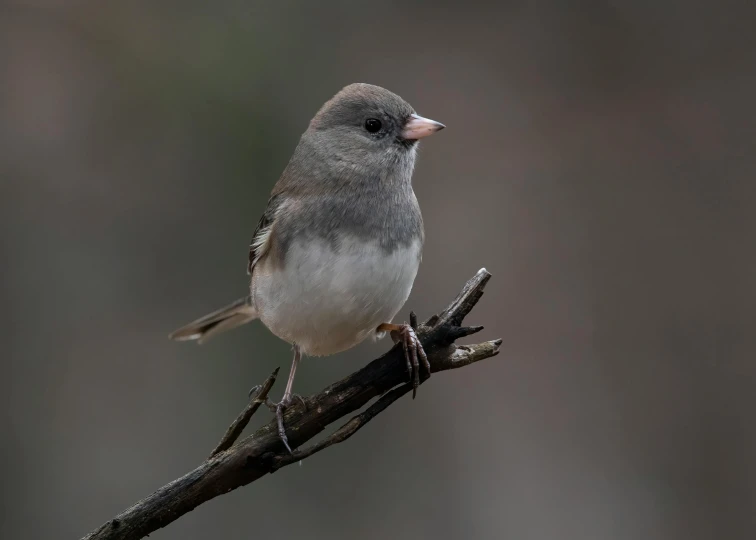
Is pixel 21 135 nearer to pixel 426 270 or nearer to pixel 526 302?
pixel 426 270

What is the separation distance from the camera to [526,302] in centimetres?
344

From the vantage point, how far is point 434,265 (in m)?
3.46

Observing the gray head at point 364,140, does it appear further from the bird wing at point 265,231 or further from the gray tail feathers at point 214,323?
the gray tail feathers at point 214,323

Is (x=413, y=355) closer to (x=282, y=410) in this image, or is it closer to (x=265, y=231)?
(x=282, y=410)

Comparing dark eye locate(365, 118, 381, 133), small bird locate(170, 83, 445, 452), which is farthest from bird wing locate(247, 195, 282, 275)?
dark eye locate(365, 118, 381, 133)

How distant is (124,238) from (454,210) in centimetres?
148

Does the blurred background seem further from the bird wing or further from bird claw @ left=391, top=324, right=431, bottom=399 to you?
bird claw @ left=391, top=324, right=431, bottom=399

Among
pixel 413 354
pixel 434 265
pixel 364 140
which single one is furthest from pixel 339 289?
pixel 434 265

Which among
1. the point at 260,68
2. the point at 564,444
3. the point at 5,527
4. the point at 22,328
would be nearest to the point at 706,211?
the point at 564,444

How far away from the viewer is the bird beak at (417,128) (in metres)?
1.68

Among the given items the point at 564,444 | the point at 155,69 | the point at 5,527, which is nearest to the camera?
the point at 5,527

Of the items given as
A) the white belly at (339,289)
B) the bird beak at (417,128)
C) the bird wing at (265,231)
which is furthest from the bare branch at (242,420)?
the bird beak at (417,128)

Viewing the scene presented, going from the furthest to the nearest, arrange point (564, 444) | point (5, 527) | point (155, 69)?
1. point (155, 69)
2. point (564, 444)
3. point (5, 527)

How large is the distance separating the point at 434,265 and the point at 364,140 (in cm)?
177
